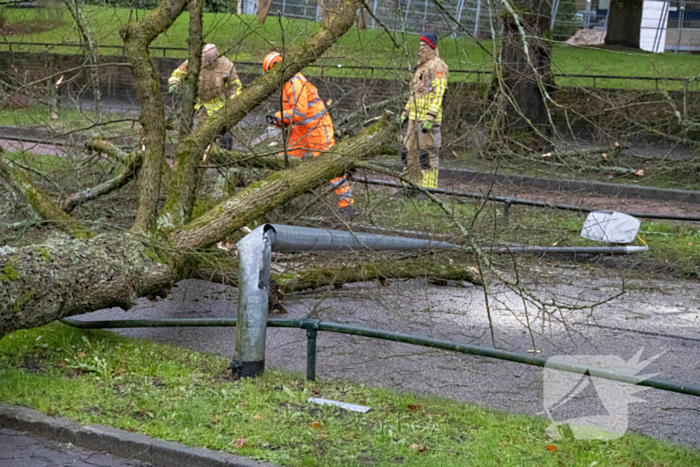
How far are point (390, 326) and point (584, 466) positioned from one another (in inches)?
102

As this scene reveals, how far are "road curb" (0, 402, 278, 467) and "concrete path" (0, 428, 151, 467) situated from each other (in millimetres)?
35

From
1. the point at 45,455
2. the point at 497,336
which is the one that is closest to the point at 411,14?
the point at 497,336

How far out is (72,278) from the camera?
15.6ft

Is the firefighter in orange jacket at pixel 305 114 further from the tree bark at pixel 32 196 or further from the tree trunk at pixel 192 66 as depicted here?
the tree bark at pixel 32 196

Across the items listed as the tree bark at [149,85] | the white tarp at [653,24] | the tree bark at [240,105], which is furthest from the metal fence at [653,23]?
the tree bark at [149,85]

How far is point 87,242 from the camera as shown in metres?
5.05

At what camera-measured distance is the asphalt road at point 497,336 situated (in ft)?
14.8

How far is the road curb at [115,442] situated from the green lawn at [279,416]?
58 millimetres

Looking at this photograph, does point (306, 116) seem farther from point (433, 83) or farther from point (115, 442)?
point (115, 442)

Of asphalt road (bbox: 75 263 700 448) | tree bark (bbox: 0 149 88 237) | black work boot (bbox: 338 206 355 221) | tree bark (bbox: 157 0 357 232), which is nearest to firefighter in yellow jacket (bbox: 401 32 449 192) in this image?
black work boot (bbox: 338 206 355 221)

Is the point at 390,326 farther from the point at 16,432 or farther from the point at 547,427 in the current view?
the point at 16,432

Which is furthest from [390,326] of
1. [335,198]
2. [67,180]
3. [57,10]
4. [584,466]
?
[57,10]

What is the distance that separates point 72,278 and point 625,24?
23085mm

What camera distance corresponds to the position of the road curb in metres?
3.67
